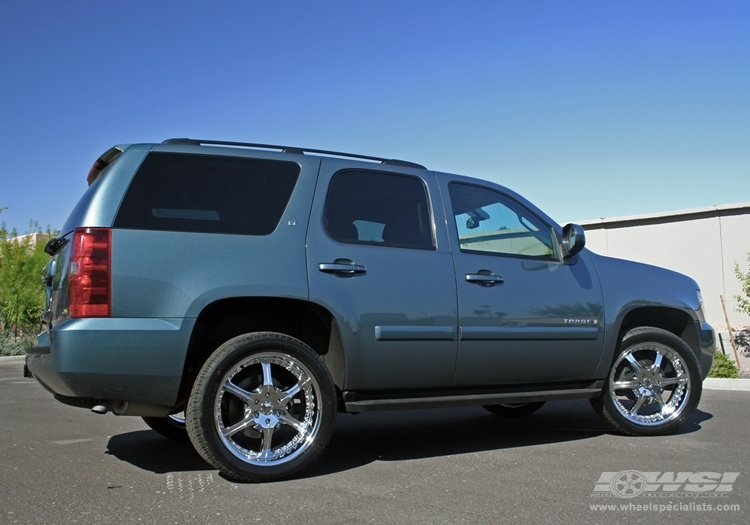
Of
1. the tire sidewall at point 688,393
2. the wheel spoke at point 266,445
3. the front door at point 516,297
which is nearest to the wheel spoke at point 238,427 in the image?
the wheel spoke at point 266,445

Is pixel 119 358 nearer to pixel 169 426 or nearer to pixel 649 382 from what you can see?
pixel 169 426

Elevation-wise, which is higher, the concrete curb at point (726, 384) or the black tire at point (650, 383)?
the black tire at point (650, 383)

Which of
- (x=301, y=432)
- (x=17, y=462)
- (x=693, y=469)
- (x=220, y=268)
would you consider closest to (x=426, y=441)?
(x=301, y=432)

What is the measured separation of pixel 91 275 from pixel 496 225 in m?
2.85

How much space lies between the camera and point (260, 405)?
14.0 feet

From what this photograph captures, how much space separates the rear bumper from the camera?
3939mm

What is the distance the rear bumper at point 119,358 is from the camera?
3939mm

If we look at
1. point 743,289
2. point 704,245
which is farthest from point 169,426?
point 704,245

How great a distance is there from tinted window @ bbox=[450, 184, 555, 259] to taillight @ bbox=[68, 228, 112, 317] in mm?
2315

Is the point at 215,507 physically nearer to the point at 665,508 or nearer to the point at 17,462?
the point at 17,462

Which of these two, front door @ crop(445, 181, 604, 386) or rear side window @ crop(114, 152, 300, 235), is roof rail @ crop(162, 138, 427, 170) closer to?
rear side window @ crop(114, 152, 300, 235)

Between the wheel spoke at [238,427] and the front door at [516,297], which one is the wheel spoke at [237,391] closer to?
the wheel spoke at [238,427]

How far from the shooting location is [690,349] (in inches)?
232

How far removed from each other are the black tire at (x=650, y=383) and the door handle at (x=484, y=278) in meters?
1.29
